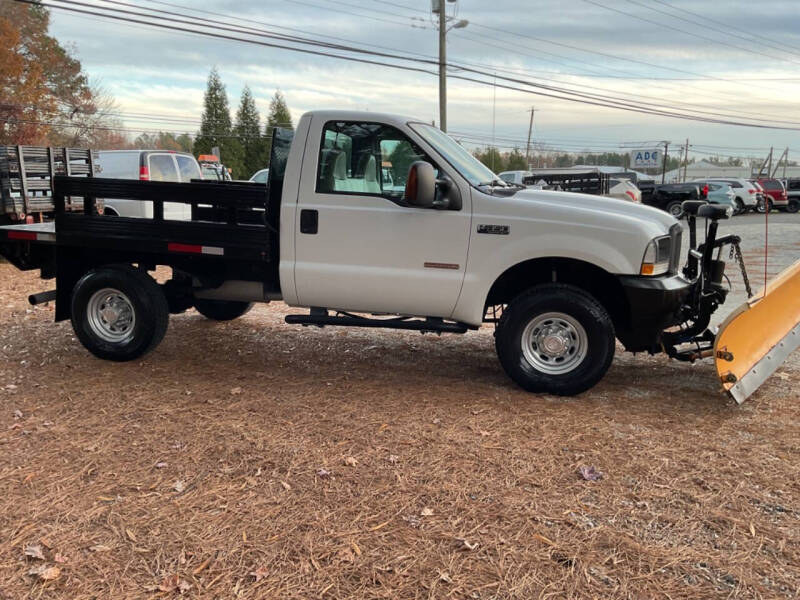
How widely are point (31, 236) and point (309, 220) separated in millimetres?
2911

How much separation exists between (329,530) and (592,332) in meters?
2.69

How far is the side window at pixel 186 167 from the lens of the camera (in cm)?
1454

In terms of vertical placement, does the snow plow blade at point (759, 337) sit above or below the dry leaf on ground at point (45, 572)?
above

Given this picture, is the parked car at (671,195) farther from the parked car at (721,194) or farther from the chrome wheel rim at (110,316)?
the chrome wheel rim at (110,316)

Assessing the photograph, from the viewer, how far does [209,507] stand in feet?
11.8

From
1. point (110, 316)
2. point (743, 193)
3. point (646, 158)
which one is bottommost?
point (110, 316)

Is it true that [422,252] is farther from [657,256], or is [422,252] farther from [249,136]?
[249,136]

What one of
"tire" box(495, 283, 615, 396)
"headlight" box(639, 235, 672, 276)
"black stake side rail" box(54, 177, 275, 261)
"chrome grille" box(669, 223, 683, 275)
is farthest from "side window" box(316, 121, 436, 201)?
"chrome grille" box(669, 223, 683, 275)

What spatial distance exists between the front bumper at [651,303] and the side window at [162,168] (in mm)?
11249

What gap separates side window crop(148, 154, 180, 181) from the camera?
1395 cm

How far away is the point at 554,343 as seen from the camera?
5324 mm

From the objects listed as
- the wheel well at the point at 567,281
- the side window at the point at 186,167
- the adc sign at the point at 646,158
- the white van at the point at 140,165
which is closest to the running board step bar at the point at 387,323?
the wheel well at the point at 567,281

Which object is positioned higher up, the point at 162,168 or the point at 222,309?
the point at 162,168

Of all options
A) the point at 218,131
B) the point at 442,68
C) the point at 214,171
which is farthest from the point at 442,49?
the point at 218,131
